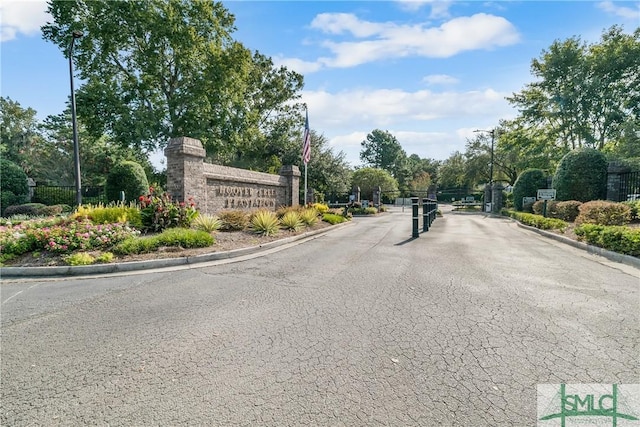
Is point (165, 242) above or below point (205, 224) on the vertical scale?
below

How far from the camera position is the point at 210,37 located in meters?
24.6

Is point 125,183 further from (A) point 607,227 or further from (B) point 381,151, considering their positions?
(B) point 381,151

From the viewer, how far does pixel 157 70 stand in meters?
22.0

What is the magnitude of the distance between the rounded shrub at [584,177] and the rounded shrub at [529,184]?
707cm

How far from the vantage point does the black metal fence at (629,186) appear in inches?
507

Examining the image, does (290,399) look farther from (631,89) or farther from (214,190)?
(631,89)

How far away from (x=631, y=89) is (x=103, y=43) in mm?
39491

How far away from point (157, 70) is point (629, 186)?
27.4m

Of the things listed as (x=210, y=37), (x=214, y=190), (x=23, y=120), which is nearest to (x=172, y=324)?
(x=214, y=190)

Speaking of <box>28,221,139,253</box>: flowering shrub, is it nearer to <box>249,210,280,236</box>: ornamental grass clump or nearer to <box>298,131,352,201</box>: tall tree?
<box>249,210,280,236</box>: ornamental grass clump

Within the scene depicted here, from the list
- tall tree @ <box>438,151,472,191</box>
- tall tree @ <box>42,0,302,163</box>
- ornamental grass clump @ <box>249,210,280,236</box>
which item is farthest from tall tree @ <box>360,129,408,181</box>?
ornamental grass clump @ <box>249,210,280,236</box>

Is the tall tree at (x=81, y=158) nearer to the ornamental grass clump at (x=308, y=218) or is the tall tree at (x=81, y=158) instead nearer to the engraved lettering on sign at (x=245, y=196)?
the engraved lettering on sign at (x=245, y=196)

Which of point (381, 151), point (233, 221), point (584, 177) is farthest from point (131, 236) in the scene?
point (381, 151)

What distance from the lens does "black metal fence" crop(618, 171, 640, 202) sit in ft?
42.2
